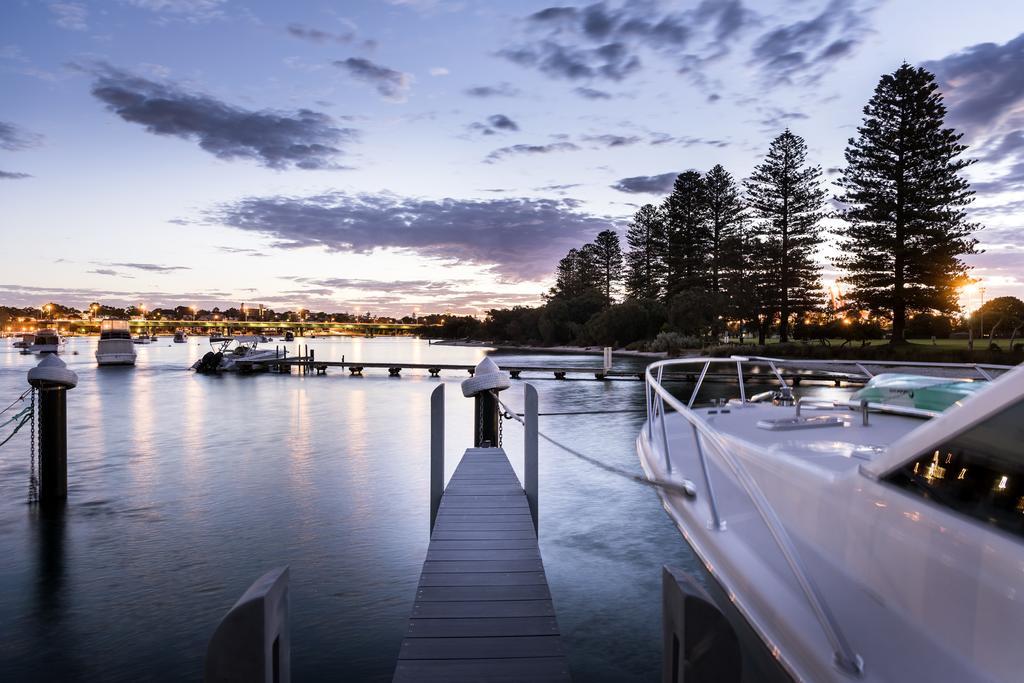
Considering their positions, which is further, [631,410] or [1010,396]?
[631,410]

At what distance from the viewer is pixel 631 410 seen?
2139 cm

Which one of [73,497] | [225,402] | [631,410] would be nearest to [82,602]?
[73,497]

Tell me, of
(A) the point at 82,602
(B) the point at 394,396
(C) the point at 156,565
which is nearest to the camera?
(A) the point at 82,602

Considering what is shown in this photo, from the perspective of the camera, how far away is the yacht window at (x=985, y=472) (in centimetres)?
184

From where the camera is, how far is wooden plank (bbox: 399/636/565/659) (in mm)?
3295

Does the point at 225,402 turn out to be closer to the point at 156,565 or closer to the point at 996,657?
the point at 156,565

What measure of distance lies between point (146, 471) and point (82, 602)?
709cm

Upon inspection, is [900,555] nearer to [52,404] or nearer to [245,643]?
[245,643]

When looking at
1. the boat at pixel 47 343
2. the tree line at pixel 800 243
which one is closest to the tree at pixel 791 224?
the tree line at pixel 800 243

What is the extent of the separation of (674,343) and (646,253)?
2342 centimetres

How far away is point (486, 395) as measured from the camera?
8.82 m

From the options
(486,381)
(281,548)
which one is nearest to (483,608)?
(486,381)

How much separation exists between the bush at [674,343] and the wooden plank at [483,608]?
50187 millimetres

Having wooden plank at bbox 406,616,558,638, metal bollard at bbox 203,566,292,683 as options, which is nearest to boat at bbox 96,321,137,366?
wooden plank at bbox 406,616,558,638
